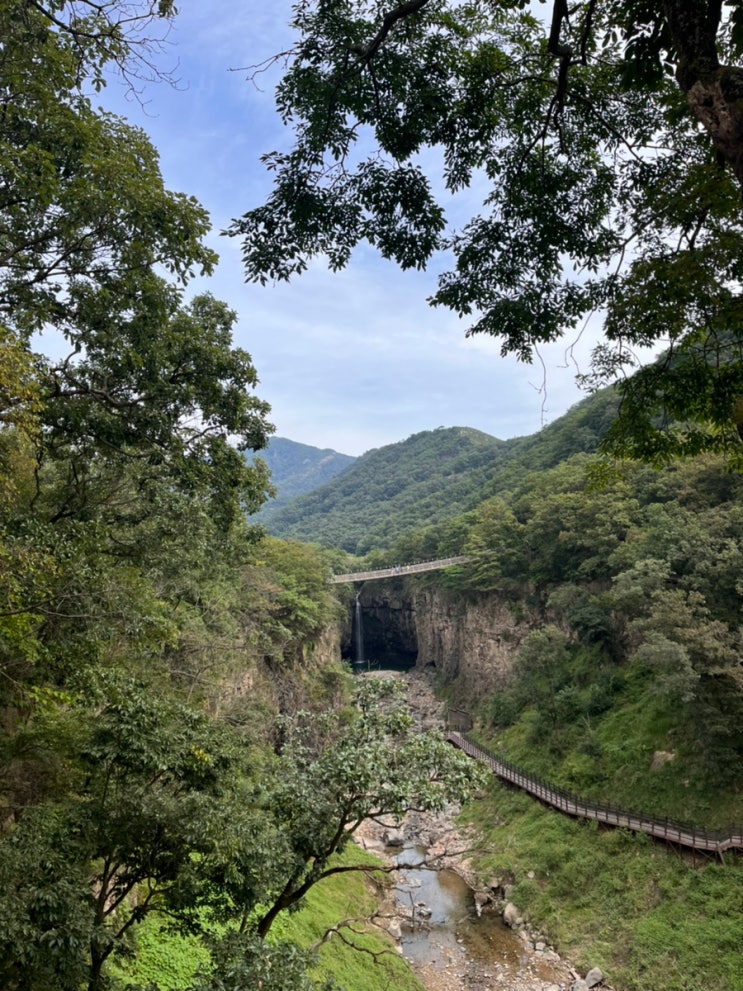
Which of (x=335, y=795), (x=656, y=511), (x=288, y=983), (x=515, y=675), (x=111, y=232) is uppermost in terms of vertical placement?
(x=111, y=232)

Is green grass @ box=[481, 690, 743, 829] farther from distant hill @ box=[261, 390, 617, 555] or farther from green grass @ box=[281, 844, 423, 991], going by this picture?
distant hill @ box=[261, 390, 617, 555]

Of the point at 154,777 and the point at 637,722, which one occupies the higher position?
the point at 154,777

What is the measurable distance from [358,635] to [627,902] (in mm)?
36610

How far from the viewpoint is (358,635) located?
49.7m

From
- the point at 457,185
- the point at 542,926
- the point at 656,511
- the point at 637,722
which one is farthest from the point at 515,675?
the point at 457,185

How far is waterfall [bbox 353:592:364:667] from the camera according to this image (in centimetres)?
4934

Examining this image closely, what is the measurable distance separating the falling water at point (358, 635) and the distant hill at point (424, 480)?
15.3m

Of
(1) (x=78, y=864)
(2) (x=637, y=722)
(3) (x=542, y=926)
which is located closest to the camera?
(1) (x=78, y=864)

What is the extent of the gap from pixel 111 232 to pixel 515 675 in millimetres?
25821

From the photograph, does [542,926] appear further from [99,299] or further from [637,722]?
[99,299]

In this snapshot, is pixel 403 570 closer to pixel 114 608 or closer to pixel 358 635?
pixel 358 635

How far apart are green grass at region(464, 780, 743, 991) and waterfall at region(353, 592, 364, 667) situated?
102ft

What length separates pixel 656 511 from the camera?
2333 cm

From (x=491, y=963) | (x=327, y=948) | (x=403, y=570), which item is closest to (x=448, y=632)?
(x=403, y=570)
